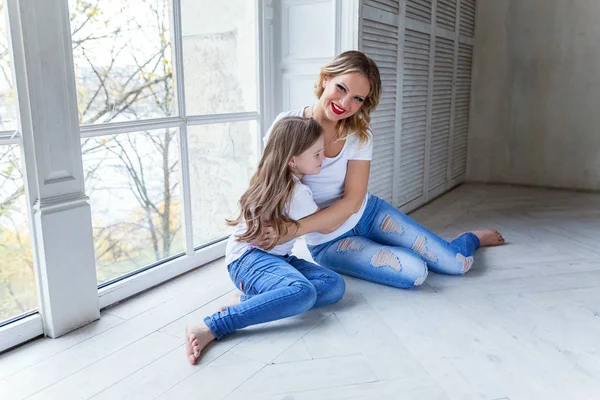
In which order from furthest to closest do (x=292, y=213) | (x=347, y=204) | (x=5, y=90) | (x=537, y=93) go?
(x=537, y=93) < (x=347, y=204) < (x=292, y=213) < (x=5, y=90)

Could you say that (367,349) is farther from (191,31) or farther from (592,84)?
(592,84)

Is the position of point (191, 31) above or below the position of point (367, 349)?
above

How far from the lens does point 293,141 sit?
1478 millimetres

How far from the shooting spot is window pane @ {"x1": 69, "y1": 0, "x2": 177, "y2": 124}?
4.93ft

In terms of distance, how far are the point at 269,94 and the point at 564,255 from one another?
147cm

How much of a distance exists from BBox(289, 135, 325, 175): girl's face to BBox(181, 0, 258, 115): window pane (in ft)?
1.93

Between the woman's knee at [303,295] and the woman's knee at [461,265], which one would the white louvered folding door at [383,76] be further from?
the woman's knee at [303,295]

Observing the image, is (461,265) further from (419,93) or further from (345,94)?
(419,93)

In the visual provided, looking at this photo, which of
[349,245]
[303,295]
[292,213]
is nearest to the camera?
[303,295]

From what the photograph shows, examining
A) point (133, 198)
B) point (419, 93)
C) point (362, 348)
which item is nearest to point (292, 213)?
point (362, 348)

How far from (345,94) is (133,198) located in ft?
2.68

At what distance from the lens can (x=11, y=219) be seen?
134cm

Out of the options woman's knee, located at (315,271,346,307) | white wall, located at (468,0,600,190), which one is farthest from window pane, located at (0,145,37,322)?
white wall, located at (468,0,600,190)

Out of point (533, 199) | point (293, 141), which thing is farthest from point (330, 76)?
point (533, 199)
